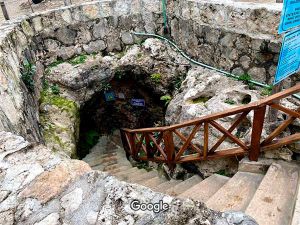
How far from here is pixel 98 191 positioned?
2039 millimetres

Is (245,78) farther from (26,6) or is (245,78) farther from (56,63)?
(26,6)

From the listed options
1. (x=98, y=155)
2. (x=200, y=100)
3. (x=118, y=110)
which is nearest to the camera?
(x=200, y=100)

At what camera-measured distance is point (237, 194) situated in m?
3.50

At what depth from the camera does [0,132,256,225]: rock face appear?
5.92 feet

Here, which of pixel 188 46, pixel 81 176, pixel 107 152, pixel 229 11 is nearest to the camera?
pixel 81 176

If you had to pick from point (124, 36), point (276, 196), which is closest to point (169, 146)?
point (276, 196)

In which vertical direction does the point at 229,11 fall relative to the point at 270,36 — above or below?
above

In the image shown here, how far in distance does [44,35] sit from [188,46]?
3.15 m

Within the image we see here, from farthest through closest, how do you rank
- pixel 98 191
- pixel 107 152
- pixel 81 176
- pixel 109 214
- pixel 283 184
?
1. pixel 107 152
2. pixel 283 184
3. pixel 81 176
4. pixel 98 191
5. pixel 109 214

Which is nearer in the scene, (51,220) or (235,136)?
(51,220)

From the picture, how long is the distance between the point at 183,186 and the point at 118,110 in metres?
4.24

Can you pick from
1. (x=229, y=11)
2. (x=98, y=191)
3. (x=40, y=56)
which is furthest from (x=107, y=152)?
(x=98, y=191)

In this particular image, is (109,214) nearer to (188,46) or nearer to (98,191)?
(98,191)

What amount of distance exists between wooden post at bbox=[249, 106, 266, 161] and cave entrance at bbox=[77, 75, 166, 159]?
3.64m
